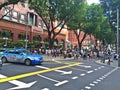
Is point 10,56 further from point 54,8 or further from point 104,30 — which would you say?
point 104,30

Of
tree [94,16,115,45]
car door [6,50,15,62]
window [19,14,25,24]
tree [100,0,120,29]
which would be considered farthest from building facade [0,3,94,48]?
car door [6,50,15,62]

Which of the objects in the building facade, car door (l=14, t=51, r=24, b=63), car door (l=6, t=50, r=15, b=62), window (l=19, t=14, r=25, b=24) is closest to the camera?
car door (l=14, t=51, r=24, b=63)

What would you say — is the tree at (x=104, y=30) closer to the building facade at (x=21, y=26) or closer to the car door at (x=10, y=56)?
the building facade at (x=21, y=26)

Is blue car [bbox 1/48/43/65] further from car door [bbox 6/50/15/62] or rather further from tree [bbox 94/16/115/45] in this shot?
tree [bbox 94/16/115/45]

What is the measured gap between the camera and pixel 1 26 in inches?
2108

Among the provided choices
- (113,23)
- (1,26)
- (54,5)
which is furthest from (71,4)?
(113,23)

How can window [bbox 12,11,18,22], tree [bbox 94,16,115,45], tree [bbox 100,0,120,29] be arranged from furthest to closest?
tree [bbox 94,16,115,45] → tree [bbox 100,0,120,29] → window [bbox 12,11,18,22]

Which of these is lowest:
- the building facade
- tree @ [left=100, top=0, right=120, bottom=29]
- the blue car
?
the blue car

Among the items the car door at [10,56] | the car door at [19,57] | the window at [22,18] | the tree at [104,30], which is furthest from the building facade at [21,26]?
the car door at [19,57]

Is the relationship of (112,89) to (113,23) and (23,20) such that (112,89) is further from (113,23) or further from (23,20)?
(113,23)

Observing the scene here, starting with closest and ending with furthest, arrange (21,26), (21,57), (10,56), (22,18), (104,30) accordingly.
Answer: (21,57) < (10,56) < (21,26) < (22,18) < (104,30)

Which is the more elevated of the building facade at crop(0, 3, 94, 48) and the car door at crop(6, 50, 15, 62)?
the building facade at crop(0, 3, 94, 48)

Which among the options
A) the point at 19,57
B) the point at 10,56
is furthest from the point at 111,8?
the point at 19,57

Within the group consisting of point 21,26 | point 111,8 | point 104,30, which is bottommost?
point 21,26
